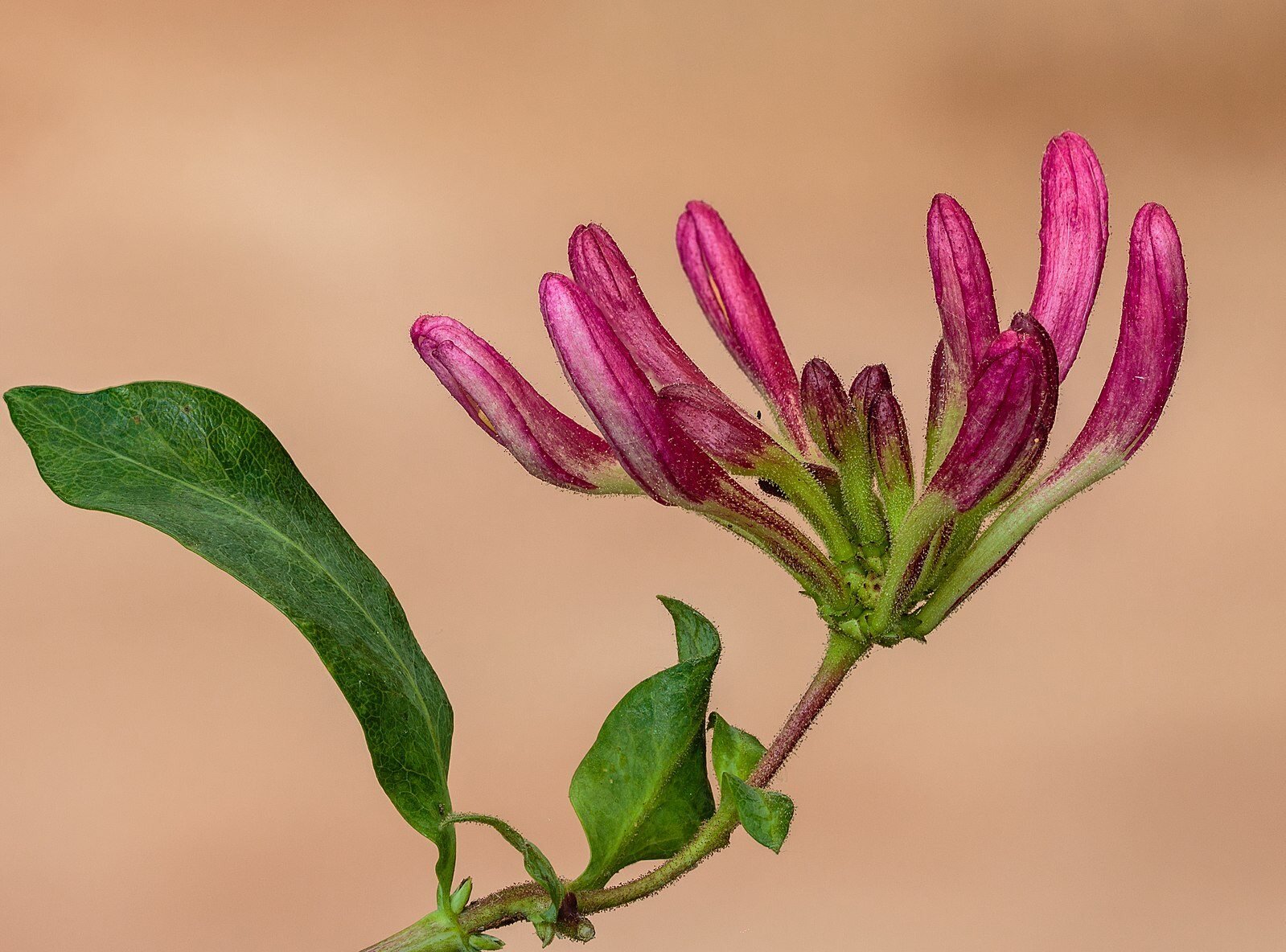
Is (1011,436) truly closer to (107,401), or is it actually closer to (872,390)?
(872,390)

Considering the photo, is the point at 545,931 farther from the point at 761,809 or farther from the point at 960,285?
the point at 960,285

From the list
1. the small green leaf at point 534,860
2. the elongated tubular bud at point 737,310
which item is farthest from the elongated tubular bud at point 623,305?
the small green leaf at point 534,860

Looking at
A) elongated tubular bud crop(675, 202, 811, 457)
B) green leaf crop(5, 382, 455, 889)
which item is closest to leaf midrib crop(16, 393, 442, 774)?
green leaf crop(5, 382, 455, 889)

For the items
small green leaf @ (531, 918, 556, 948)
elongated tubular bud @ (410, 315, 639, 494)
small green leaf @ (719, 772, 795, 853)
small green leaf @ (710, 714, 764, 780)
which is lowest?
small green leaf @ (531, 918, 556, 948)

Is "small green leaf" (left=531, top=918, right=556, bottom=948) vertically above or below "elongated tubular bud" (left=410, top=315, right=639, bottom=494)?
below

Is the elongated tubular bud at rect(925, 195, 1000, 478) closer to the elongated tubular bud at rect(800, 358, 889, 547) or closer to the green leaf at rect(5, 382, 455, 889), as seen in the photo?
the elongated tubular bud at rect(800, 358, 889, 547)

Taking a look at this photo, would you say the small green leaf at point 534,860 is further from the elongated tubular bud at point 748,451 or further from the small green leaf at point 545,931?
the elongated tubular bud at point 748,451
